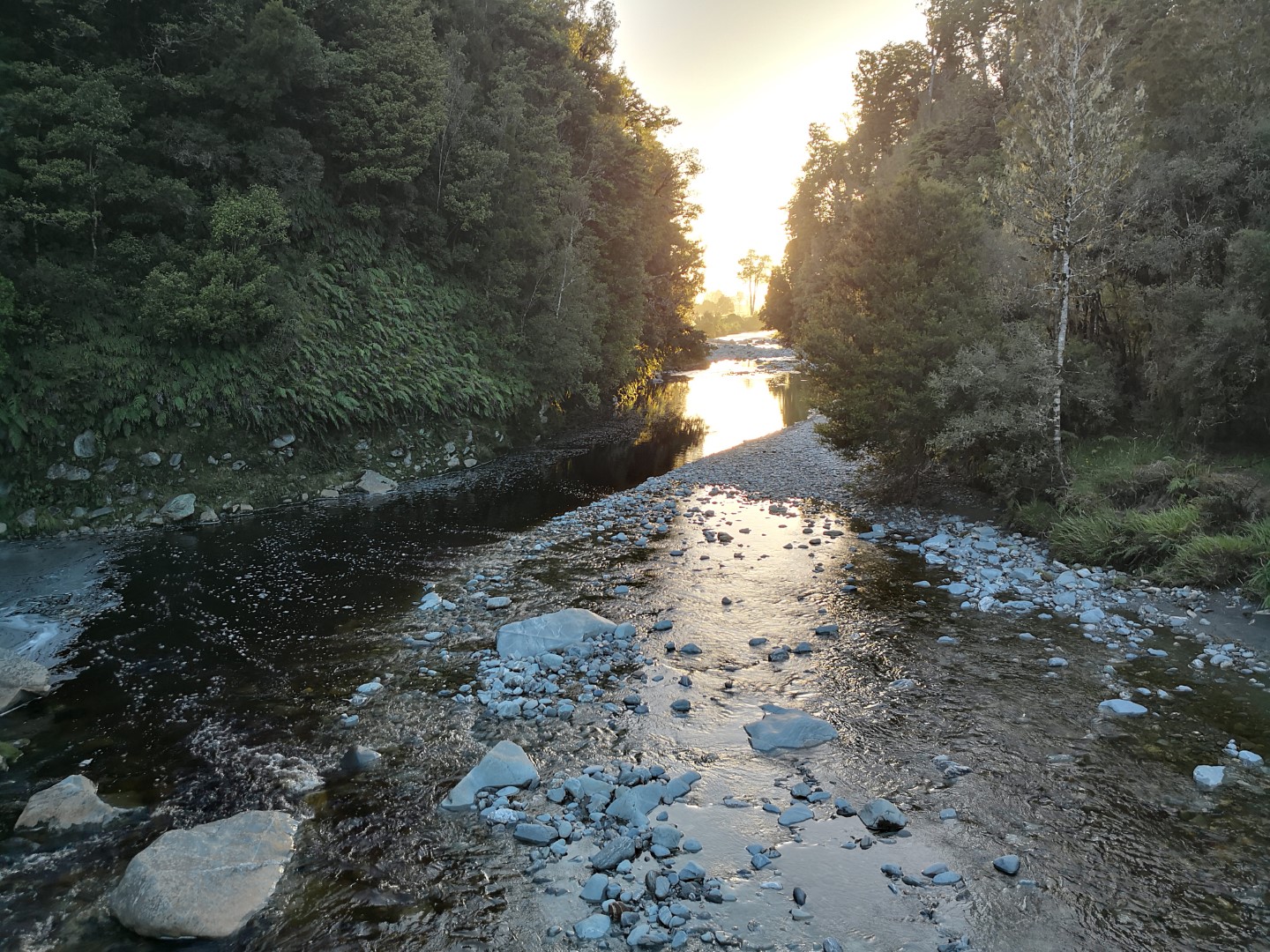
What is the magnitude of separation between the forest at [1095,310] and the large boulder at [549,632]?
356 inches

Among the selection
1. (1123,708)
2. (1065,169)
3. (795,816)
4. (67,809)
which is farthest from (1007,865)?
(1065,169)

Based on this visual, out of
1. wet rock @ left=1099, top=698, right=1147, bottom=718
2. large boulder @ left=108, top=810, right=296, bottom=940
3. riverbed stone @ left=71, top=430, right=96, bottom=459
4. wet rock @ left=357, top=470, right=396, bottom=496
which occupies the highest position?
riverbed stone @ left=71, top=430, right=96, bottom=459

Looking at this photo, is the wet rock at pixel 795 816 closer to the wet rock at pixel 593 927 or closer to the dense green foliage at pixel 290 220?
the wet rock at pixel 593 927

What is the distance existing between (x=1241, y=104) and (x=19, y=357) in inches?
1051

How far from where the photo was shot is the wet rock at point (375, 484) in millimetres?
19109

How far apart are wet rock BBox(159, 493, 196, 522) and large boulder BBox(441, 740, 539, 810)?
12320mm

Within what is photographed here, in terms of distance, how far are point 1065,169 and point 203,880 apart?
18.0 meters

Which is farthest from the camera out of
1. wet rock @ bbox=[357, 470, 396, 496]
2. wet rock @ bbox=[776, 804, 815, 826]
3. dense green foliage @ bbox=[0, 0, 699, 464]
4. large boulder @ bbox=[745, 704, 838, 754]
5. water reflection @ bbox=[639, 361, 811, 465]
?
water reflection @ bbox=[639, 361, 811, 465]

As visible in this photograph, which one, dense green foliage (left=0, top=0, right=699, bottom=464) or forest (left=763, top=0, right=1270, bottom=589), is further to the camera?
dense green foliage (left=0, top=0, right=699, bottom=464)

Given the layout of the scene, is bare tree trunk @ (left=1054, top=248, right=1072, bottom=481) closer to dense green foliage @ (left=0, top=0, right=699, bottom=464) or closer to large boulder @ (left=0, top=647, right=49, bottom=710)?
dense green foliage @ (left=0, top=0, right=699, bottom=464)

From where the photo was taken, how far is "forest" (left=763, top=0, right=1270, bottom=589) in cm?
1316

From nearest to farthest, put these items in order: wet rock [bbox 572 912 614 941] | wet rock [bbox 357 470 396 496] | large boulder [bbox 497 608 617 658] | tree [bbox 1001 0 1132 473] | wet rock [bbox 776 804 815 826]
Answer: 1. wet rock [bbox 572 912 614 941]
2. wet rock [bbox 776 804 815 826]
3. large boulder [bbox 497 608 617 658]
4. tree [bbox 1001 0 1132 473]
5. wet rock [bbox 357 470 396 496]

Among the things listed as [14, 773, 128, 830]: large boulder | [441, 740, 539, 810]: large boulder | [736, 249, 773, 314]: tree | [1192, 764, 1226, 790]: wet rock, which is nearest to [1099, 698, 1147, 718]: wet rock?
[1192, 764, 1226, 790]: wet rock

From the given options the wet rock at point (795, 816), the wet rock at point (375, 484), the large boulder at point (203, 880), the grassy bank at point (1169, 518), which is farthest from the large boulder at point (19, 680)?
the grassy bank at point (1169, 518)
